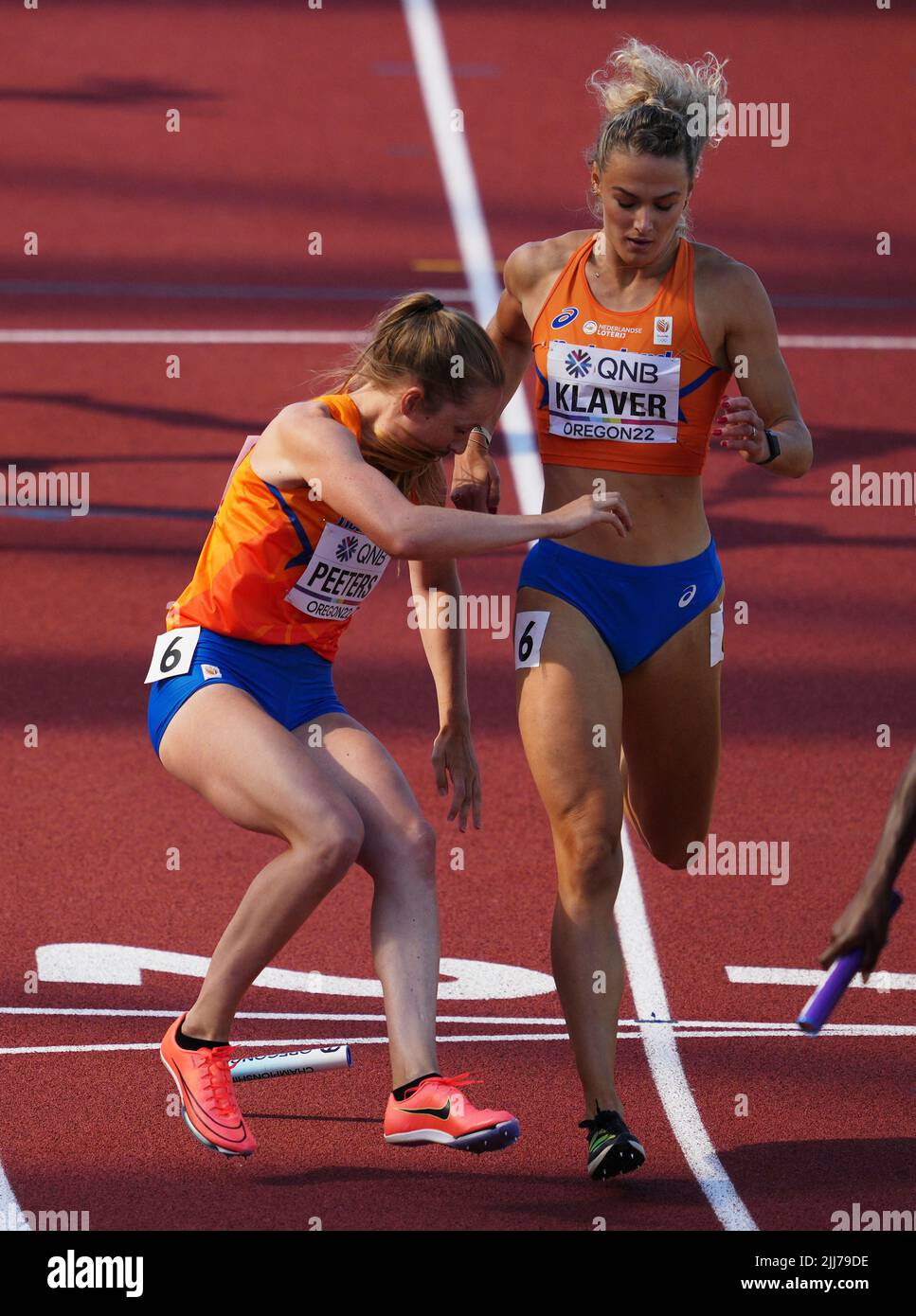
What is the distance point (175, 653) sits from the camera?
4.38m

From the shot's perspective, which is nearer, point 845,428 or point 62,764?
point 62,764

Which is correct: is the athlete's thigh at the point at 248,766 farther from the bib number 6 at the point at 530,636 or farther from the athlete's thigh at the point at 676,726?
the athlete's thigh at the point at 676,726

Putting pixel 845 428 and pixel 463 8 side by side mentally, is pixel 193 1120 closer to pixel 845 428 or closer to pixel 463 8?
pixel 845 428

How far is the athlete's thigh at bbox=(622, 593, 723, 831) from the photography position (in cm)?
455

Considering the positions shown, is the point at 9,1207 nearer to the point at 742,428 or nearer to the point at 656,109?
the point at 742,428

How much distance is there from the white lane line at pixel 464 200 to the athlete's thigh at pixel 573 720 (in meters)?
4.83

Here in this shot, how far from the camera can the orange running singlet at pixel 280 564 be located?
14.0ft

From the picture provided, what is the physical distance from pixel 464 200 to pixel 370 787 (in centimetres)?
1018

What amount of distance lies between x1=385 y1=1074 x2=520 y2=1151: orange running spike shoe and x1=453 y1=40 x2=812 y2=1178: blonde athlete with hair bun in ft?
1.06

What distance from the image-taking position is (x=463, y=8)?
17.2 metres

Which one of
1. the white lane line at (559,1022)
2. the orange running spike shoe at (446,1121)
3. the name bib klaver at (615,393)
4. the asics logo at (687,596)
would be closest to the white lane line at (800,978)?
the white lane line at (559,1022)

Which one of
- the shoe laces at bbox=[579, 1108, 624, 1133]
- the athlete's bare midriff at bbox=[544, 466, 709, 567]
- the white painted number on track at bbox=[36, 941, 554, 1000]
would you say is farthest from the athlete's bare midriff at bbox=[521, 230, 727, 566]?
the white painted number on track at bbox=[36, 941, 554, 1000]
